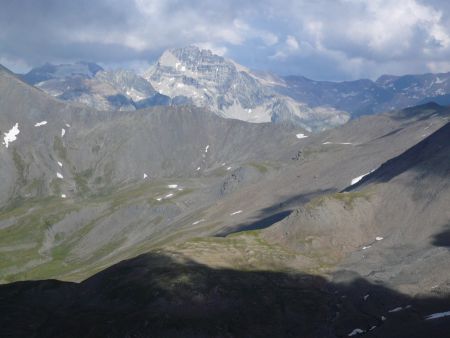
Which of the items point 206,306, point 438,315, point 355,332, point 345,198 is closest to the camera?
point 438,315

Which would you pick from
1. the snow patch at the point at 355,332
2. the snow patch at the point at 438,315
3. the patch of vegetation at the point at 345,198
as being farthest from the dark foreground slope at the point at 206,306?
the patch of vegetation at the point at 345,198

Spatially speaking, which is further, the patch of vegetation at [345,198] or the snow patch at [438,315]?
the patch of vegetation at [345,198]

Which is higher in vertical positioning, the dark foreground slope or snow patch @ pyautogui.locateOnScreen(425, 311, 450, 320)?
the dark foreground slope

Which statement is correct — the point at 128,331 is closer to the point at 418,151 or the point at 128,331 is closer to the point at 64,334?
the point at 64,334

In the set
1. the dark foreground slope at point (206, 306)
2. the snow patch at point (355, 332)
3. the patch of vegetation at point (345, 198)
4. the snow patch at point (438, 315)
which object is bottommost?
the snow patch at point (438, 315)

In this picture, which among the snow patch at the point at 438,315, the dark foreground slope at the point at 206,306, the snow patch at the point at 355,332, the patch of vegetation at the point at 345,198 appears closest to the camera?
the snow patch at the point at 438,315

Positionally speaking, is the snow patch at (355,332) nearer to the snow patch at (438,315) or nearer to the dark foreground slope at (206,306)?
the dark foreground slope at (206,306)

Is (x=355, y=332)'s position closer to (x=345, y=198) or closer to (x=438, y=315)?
(x=438, y=315)

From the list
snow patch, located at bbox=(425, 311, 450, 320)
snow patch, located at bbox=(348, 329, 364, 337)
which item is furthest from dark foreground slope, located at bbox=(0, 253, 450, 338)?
snow patch, located at bbox=(425, 311, 450, 320)

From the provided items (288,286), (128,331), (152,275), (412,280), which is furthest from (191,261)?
(412,280)

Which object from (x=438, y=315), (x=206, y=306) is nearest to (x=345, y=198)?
(x=206, y=306)

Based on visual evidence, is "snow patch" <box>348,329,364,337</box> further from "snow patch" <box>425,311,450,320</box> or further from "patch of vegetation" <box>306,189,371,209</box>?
"patch of vegetation" <box>306,189,371,209</box>
